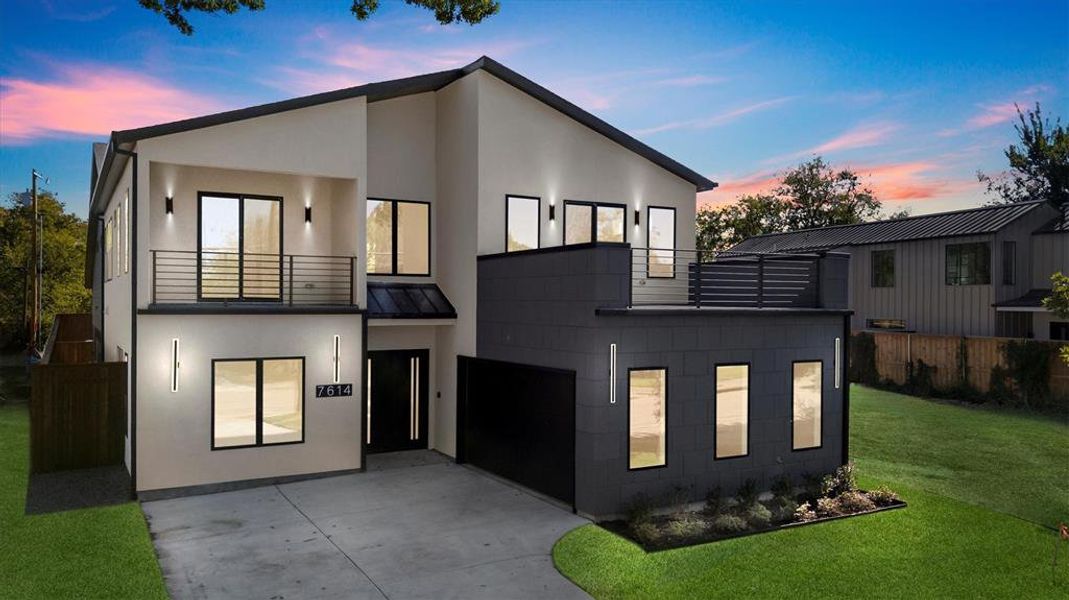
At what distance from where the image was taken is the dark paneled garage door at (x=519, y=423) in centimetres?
1171

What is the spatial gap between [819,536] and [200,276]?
11552mm

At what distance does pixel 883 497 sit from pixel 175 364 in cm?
1217

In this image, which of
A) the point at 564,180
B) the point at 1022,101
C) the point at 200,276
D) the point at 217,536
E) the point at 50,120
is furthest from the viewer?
the point at 1022,101

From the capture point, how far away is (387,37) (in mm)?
16219

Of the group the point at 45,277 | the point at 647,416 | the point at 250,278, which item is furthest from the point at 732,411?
the point at 45,277

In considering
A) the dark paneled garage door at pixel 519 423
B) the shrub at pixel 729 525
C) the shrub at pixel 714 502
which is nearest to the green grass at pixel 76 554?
the dark paneled garage door at pixel 519 423

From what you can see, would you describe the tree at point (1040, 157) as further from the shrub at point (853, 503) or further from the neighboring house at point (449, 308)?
the shrub at point (853, 503)

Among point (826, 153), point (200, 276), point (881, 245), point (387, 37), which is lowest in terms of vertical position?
point (200, 276)

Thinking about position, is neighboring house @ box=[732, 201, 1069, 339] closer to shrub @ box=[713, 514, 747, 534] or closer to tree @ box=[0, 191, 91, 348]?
shrub @ box=[713, 514, 747, 534]

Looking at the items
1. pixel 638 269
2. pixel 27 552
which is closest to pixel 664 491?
pixel 638 269

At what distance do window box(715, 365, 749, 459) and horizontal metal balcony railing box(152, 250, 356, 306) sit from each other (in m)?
6.99

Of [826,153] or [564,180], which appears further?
[826,153]

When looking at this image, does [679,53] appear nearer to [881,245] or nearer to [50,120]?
[881,245]

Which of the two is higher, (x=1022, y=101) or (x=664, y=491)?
(x=1022, y=101)
